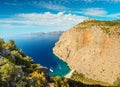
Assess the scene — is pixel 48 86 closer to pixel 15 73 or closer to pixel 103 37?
pixel 15 73

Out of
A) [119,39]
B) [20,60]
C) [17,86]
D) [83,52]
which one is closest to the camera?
[17,86]

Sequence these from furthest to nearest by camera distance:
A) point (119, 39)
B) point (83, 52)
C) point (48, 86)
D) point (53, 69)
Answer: point (83, 52)
point (53, 69)
point (119, 39)
point (48, 86)

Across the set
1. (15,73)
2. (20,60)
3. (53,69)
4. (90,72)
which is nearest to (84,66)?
(90,72)

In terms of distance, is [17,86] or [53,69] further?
[53,69]

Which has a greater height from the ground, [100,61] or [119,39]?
[119,39]

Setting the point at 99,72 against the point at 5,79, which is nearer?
the point at 5,79

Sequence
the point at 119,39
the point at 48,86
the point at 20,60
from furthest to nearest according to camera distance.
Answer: the point at 119,39 < the point at 20,60 < the point at 48,86

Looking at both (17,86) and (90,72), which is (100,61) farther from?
(17,86)

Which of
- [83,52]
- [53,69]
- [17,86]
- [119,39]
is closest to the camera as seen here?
[17,86]

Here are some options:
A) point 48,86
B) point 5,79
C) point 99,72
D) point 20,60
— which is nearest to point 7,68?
point 5,79
